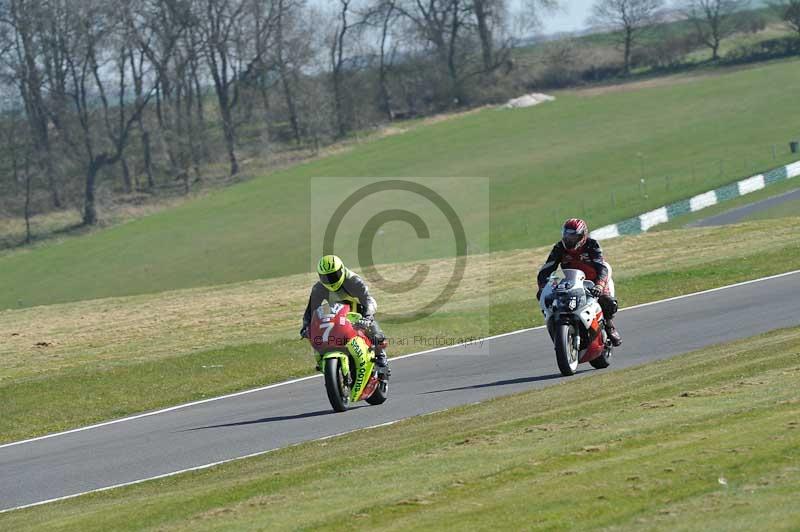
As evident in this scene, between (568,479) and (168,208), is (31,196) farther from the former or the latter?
(568,479)

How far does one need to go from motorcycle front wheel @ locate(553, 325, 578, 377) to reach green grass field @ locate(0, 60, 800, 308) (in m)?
27.1

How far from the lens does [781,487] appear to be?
7.36m

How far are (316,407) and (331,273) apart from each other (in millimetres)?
2119

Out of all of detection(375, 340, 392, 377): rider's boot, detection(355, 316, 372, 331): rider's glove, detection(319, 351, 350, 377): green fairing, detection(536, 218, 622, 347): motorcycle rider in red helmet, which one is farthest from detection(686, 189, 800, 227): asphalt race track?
detection(319, 351, 350, 377): green fairing

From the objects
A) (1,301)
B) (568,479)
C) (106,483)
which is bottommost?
(1,301)

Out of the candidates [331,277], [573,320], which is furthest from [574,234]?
[331,277]

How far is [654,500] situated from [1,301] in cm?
4650

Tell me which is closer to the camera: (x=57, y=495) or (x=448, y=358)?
(x=57, y=495)

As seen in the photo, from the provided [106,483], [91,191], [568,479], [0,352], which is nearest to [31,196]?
[91,191]

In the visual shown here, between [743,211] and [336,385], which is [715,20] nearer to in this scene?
[743,211]

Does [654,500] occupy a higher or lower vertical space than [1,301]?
higher

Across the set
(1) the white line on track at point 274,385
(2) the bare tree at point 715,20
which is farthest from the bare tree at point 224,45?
(1) the white line on track at point 274,385

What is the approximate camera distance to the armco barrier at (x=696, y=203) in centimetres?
4125

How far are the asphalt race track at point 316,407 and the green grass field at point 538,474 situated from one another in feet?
3.83
